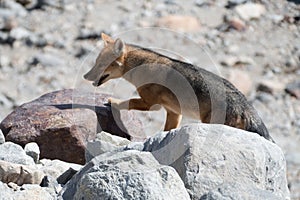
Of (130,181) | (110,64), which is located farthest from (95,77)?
(130,181)

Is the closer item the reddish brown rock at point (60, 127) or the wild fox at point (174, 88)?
the reddish brown rock at point (60, 127)

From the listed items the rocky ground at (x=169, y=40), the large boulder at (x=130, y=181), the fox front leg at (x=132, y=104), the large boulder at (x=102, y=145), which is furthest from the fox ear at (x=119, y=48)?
the rocky ground at (x=169, y=40)

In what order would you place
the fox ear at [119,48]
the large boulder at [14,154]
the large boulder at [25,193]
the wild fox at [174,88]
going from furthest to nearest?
1. the fox ear at [119,48]
2. the wild fox at [174,88]
3. the large boulder at [14,154]
4. the large boulder at [25,193]

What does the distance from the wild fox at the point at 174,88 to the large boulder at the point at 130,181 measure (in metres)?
3.13

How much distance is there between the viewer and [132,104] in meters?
10.4

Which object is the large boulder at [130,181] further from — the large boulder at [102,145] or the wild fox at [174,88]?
the wild fox at [174,88]

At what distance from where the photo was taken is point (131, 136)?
9.34 meters

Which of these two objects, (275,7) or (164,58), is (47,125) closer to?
→ (164,58)

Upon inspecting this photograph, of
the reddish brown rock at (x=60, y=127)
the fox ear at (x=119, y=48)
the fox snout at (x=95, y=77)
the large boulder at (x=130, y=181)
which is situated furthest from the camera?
the fox ear at (x=119, y=48)

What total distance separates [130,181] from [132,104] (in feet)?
13.0

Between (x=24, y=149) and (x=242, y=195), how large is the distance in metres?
2.53

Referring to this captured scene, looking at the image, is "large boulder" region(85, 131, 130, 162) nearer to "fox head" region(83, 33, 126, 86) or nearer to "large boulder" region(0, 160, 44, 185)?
"large boulder" region(0, 160, 44, 185)

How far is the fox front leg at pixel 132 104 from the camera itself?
32.6ft

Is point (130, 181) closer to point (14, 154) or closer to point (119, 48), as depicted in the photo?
point (14, 154)
